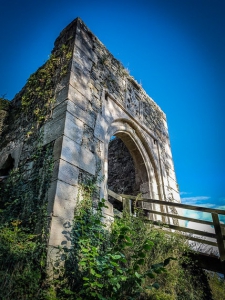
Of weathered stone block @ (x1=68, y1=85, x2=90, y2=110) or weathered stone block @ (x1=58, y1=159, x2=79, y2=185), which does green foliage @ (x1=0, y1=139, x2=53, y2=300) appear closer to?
weathered stone block @ (x1=58, y1=159, x2=79, y2=185)

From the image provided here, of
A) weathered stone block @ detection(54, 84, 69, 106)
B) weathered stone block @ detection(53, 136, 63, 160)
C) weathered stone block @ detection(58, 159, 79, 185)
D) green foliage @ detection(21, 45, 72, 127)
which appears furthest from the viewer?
green foliage @ detection(21, 45, 72, 127)

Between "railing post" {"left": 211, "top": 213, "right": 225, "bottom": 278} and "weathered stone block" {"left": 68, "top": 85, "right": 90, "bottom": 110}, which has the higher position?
"weathered stone block" {"left": 68, "top": 85, "right": 90, "bottom": 110}

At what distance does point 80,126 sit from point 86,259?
7.32 feet

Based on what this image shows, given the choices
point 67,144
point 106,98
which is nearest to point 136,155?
point 106,98

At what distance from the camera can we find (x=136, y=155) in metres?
5.99

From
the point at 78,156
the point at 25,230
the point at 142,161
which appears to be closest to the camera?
the point at 25,230

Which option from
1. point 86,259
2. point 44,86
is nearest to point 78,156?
point 86,259

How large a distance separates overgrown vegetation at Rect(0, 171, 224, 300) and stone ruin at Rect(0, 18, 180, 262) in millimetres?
211

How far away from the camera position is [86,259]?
91.2 inches

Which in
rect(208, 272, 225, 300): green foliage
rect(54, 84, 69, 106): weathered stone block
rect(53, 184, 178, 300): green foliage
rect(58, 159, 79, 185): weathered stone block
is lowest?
rect(208, 272, 225, 300): green foliage

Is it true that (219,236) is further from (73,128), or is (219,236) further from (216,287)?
(73,128)

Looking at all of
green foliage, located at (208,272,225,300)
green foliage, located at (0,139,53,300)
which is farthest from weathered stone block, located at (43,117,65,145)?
green foliage, located at (208,272,225,300)

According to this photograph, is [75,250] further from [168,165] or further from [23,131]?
[168,165]

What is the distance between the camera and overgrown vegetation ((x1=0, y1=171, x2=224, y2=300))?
223 cm
